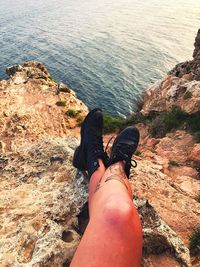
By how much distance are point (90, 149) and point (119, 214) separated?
2593mm

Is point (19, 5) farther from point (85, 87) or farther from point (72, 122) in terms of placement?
point (72, 122)

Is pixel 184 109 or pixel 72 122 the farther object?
pixel 72 122

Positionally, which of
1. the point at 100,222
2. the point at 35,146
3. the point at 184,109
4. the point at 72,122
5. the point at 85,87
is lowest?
the point at 85,87

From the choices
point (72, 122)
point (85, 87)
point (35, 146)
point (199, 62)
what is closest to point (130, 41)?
point (85, 87)

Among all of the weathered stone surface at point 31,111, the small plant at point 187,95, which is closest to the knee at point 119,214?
the weathered stone surface at point 31,111

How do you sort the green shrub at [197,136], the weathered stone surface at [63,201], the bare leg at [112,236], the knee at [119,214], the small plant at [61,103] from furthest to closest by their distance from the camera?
the small plant at [61,103] → the green shrub at [197,136] → the weathered stone surface at [63,201] → the knee at [119,214] → the bare leg at [112,236]

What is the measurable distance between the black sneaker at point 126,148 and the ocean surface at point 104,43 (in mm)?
21205

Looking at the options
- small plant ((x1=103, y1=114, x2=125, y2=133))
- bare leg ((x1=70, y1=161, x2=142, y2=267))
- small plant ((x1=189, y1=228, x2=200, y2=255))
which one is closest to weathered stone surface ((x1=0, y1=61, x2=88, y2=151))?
small plant ((x1=103, y1=114, x2=125, y2=133))

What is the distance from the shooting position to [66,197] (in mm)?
5668

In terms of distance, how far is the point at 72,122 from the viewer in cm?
1439

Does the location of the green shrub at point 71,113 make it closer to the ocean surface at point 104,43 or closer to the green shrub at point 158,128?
the green shrub at point 158,128

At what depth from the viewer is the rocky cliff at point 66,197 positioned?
4.64m

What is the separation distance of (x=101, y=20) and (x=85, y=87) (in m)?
30.1

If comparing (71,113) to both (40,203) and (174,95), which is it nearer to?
(174,95)
